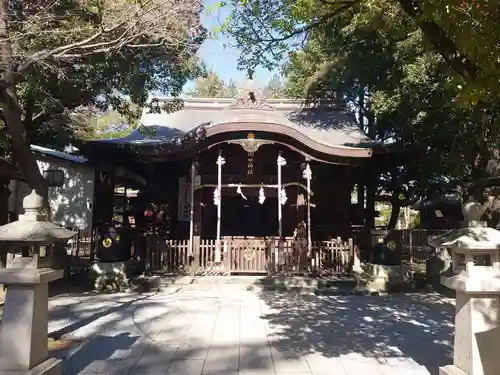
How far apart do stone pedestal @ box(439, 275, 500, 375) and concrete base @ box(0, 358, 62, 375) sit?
4.37 meters

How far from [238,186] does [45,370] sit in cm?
857

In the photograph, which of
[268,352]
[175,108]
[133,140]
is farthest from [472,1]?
[133,140]

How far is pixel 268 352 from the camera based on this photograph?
5.95 m

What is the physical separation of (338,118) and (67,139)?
10076 mm

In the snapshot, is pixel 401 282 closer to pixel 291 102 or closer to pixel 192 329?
pixel 192 329

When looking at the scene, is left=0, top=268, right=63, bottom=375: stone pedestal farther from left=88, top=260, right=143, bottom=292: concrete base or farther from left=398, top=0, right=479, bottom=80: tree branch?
left=88, top=260, right=143, bottom=292: concrete base

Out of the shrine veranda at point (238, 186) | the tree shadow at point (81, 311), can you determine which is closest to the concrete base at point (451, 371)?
the tree shadow at point (81, 311)

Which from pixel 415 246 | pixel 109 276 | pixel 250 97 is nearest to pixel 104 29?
pixel 250 97

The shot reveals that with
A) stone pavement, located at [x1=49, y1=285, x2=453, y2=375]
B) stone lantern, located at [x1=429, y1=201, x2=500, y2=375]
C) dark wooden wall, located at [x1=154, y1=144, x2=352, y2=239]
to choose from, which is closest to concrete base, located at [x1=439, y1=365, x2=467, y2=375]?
stone lantern, located at [x1=429, y1=201, x2=500, y2=375]

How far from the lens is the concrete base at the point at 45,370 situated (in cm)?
426

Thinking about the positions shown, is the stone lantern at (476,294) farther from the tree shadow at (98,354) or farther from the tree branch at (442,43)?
the tree shadow at (98,354)

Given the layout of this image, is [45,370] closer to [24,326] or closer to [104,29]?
[24,326]

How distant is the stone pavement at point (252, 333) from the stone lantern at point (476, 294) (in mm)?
1086

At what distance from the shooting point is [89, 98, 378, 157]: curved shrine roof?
11.6m
